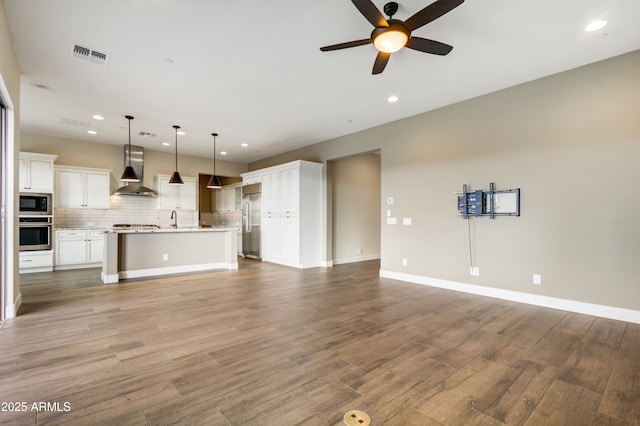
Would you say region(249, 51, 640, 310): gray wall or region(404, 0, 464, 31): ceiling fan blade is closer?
region(404, 0, 464, 31): ceiling fan blade

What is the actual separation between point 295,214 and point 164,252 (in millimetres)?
2851

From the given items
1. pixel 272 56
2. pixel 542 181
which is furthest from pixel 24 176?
pixel 542 181

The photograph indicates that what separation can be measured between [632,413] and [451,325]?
148cm

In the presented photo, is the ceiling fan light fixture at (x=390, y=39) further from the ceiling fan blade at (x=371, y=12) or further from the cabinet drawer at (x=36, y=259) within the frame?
the cabinet drawer at (x=36, y=259)

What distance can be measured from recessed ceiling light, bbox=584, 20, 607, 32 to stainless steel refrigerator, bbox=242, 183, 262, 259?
6713 millimetres

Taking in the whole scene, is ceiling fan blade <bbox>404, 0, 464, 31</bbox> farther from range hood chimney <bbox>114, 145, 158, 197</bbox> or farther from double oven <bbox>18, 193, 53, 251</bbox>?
double oven <bbox>18, 193, 53, 251</bbox>

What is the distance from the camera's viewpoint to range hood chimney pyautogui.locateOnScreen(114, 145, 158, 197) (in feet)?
23.5

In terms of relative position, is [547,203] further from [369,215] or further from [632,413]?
[369,215]

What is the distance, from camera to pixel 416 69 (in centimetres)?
366

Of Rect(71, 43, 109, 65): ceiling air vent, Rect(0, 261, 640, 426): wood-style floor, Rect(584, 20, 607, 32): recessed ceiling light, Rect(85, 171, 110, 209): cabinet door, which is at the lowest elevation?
Rect(0, 261, 640, 426): wood-style floor

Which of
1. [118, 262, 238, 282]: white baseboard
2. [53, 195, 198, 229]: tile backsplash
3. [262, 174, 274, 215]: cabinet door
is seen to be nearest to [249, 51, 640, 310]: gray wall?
[262, 174, 274, 215]: cabinet door

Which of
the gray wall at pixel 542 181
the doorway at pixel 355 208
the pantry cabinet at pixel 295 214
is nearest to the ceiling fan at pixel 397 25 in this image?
the gray wall at pixel 542 181

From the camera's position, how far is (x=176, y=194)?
27.2 feet

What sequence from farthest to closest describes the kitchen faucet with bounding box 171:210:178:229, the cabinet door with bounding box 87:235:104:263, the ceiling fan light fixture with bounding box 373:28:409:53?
the kitchen faucet with bounding box 171:210:178:229, the cabinet door with bounding box 87:235:104:263, the ceiling fan light fixture with bounding box 373:28:409:53
